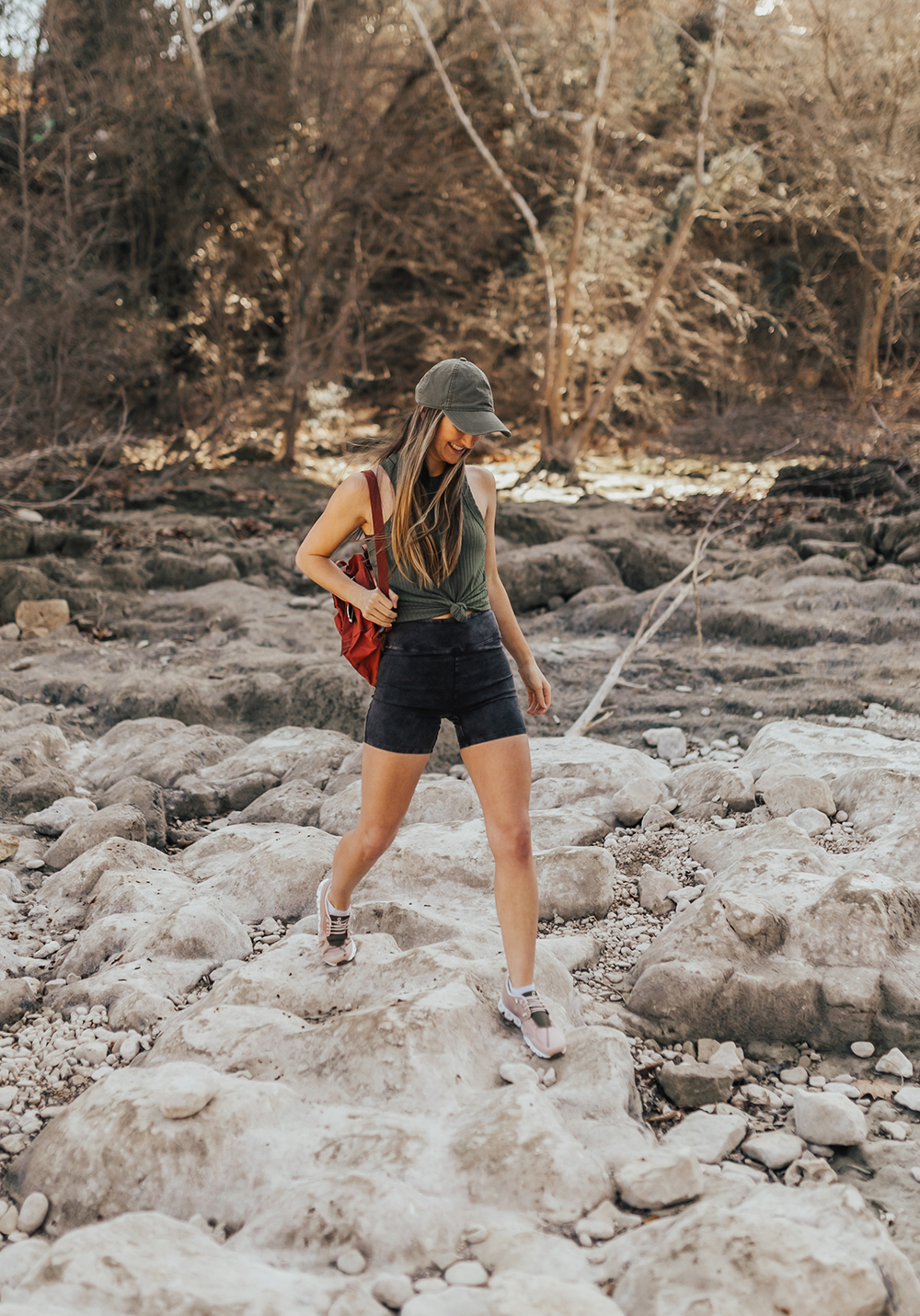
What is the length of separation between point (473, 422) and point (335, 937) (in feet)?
4.80

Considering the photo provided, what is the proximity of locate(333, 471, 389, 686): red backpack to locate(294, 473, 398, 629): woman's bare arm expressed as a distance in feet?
0.09

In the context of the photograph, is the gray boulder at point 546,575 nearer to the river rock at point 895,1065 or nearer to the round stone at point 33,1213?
the river rock at point 895,1065

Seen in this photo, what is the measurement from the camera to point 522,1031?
2.49 m

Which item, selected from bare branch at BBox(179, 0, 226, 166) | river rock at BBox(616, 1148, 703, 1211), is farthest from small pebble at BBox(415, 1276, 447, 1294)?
bare branch at BBox(179, 0, 226, 166)

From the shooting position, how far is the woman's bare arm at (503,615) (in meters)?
2.61

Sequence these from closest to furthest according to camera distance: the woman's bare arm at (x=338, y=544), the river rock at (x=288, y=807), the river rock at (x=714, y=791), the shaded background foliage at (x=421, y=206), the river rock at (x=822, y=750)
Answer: the woman's bare arm at (x=338, y=544), the river rock at (x=714, y=791), the river rock at (x=822, y=750), the river rock at (x=288, y=807), the shaded background foliage at (x=421, y=206)

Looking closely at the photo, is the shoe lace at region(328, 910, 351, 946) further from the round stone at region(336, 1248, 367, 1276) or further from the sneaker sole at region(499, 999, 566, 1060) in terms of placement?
the round stone at region(336, 1248, 367, 1276)

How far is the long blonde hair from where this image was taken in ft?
7.88

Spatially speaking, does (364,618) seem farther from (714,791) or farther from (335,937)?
(714,791)

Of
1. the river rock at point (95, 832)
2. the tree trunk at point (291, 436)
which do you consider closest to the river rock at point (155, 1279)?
the river rock at point (95, 832)

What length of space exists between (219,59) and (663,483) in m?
9.36

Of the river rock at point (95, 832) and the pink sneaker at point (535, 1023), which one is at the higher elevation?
the pink sneaker at point (535, 1023)

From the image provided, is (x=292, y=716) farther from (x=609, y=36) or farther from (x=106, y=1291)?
(x=609, y=36)

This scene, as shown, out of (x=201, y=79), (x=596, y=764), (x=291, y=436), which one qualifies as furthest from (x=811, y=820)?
(x=201, y=79)
